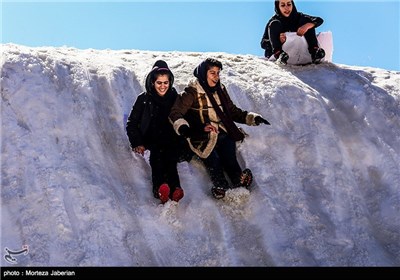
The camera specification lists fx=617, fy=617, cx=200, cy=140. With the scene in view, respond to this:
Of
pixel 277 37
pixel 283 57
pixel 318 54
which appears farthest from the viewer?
pixel 277 37

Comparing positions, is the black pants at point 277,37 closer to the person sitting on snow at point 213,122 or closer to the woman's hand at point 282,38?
the woman's hand at point 282,38

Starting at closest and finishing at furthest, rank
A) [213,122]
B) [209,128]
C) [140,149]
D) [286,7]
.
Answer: [140,149] → [209,128] → [213,122] → [286,7]

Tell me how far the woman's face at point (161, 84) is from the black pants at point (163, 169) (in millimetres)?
644

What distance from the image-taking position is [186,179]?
257 inches

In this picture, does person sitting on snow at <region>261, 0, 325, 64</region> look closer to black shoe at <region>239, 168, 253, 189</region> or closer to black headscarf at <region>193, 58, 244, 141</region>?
black headscarf at <region>193, 58, 244, 141</region>

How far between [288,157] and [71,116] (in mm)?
2490

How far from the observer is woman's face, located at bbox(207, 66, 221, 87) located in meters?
6.51

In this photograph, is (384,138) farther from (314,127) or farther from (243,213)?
(243,213)

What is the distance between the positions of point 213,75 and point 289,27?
326cm

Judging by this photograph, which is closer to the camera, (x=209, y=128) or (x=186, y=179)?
(x=209, y=128)

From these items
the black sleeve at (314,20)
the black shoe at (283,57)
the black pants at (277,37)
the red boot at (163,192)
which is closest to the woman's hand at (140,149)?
the red boot at (163,192)

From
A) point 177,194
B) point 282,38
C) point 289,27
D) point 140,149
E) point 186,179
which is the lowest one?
point 186,179

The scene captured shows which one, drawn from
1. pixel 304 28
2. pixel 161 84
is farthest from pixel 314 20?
pixel 161 84

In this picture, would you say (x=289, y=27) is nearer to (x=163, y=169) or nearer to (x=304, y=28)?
(x=304, y=28)
